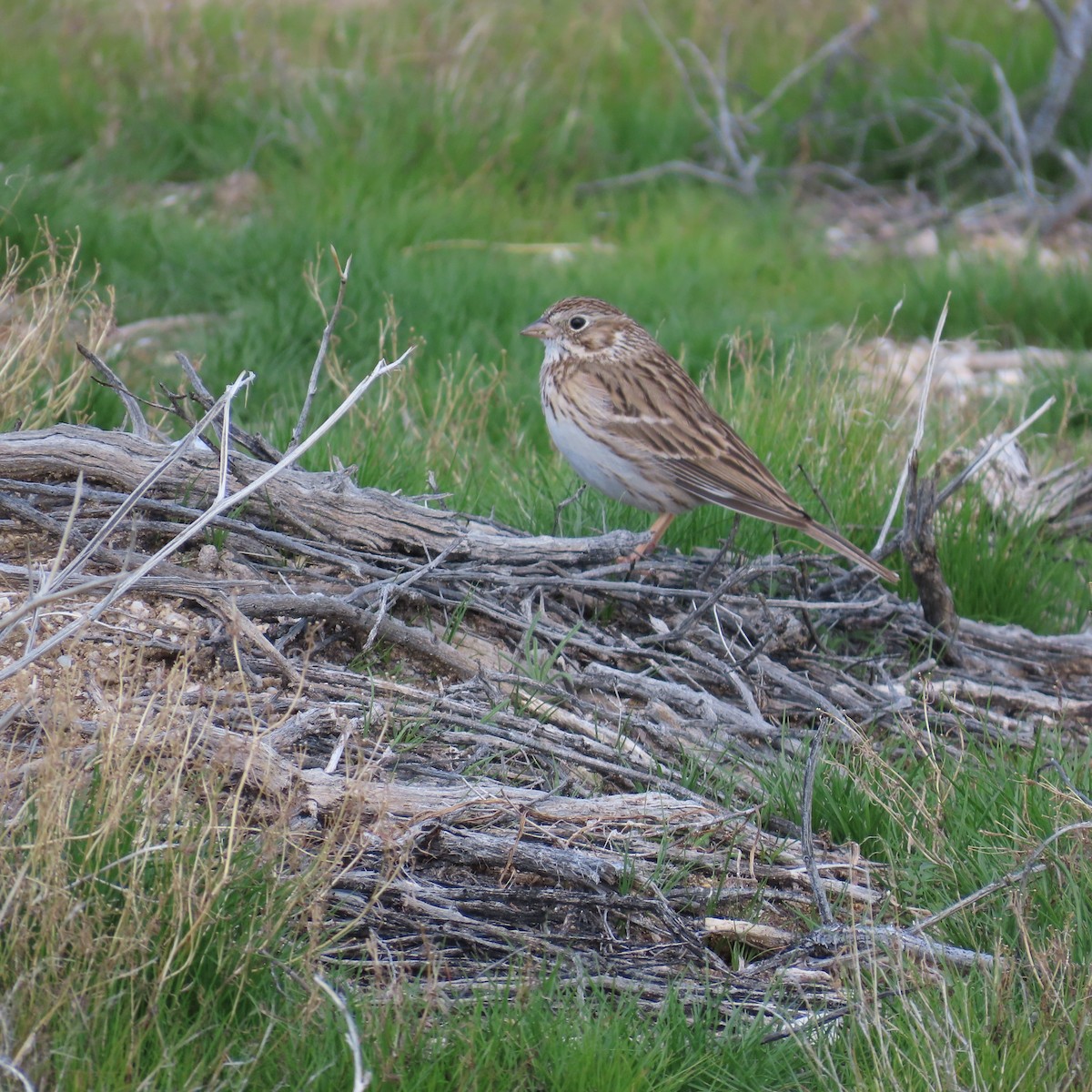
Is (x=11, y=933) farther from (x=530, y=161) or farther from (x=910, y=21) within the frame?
(x=910, y=21)

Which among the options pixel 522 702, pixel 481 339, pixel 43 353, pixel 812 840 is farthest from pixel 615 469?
pixel 481 339

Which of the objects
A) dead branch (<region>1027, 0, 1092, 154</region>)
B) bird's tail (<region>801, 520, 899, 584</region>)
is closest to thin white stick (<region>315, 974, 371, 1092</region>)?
bird's tail (<region>801, 520, 899, 584</region>)

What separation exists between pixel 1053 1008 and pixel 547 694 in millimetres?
1772

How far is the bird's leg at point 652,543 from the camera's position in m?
5.00

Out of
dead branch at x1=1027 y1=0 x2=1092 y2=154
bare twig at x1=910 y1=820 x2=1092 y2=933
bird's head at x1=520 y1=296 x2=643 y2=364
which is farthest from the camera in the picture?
dead branch at x1=1027 y1=0 x2=1092 y2=154

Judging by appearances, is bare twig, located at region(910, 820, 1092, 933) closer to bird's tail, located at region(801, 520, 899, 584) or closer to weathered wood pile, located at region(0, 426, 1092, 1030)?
weathered wood pile, located at region(0, 426, 1092, 1030)

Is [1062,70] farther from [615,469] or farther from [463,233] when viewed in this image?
[615,469]

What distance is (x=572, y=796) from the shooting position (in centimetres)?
398

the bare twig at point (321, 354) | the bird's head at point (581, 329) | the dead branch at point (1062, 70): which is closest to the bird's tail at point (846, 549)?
the bird's head at point (581, 329)

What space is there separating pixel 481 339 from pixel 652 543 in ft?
11.5

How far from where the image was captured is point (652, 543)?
202 inches

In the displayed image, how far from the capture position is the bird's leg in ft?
16.4

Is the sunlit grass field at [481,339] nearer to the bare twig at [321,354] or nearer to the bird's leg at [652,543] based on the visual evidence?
the bird's leg at [652,543]

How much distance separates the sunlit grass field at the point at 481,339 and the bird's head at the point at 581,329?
0.54m
